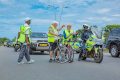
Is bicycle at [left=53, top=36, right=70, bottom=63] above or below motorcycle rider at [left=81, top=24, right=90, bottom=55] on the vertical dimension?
below

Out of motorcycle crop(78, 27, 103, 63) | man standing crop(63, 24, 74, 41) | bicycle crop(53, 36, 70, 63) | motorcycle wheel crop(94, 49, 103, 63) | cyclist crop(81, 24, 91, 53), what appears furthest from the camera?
cyclist crop(81, 24, 91, 53)

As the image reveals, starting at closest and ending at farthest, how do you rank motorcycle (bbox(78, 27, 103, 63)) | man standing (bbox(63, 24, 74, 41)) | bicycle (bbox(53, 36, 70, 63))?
motorcycle (bbox(78, 27, 103, 63)) → bicycle (bbox(53, 36, 70, 63)) → man standing (bbox(63, 24, 74, 41))

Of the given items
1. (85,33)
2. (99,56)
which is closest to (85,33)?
(85,33)

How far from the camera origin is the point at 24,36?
15.8 meters

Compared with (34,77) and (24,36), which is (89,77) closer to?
(34,77)

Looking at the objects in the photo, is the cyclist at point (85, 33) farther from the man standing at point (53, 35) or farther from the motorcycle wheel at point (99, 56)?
the man standing at point (53, 35)

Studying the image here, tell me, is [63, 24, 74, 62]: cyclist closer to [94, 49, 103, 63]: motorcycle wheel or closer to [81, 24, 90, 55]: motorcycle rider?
[81, 24, 90, 55]: motorcycle rider

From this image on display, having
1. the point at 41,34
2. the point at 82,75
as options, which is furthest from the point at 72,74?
the point at 41,34

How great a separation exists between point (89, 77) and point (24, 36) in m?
5.51

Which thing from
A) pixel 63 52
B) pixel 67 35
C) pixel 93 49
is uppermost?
pixel 67 35

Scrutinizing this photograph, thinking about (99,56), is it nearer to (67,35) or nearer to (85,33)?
(85,33)

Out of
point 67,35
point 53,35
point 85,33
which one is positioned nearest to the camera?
point 53,35

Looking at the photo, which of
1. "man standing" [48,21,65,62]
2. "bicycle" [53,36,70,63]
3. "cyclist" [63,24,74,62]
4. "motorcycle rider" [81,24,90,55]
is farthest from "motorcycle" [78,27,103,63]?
"man standing" [48,21,65,62]

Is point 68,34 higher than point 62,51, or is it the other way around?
point 68,34
